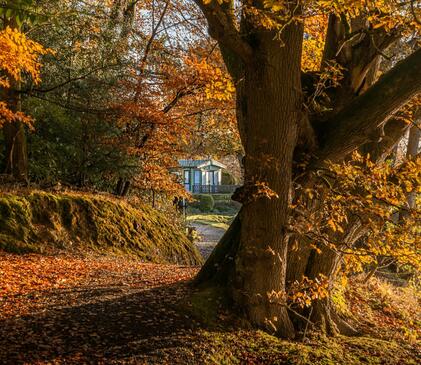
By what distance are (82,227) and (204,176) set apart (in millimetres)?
36520

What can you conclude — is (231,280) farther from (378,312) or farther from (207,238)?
(207,238)

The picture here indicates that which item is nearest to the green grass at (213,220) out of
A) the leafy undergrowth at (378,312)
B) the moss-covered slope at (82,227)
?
the moss-covered slope at (82,227)

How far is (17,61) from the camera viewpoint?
7453mm

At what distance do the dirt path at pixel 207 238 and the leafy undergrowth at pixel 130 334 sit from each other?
9553mm

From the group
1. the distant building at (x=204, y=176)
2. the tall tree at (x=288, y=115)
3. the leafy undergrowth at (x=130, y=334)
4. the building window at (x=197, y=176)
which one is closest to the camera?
the leafy undergrowth at (x=130, y=334)

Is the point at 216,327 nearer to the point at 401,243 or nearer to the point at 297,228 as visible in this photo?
the point at 297,228

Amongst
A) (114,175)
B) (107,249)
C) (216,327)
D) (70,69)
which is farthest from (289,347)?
(70,69)

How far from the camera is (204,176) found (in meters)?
46.5

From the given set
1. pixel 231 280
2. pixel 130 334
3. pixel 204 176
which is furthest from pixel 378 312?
pixel 204 176

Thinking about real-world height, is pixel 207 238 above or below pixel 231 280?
below

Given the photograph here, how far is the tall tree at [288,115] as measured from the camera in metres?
4.82

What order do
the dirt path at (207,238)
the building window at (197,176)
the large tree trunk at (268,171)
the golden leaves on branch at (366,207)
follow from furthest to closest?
the building window at (197,176)
the dirt path at (207,238)
the golden leaves on branch at (366,207)
the large tree trunk at (268,171)

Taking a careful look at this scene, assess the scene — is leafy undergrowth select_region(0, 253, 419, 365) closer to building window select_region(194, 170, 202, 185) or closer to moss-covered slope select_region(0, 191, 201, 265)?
moss-covered slope select_region(0, 191, 201, 265)

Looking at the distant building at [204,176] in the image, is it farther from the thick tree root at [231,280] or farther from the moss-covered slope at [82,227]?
the thick tree root at [231,280]
